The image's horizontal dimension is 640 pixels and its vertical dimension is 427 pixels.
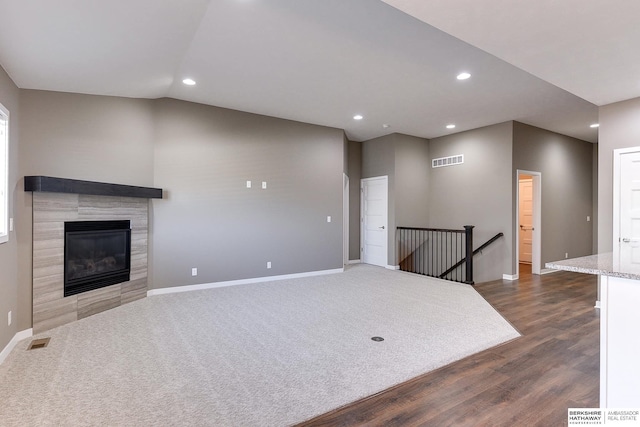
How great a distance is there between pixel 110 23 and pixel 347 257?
6.32 metres

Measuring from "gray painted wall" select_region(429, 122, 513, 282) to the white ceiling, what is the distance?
1.22 meters

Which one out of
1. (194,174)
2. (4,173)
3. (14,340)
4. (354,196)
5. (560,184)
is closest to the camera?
(4,173)

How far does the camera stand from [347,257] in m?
7.89

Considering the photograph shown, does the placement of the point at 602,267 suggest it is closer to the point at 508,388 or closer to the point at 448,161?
the point at 508,388

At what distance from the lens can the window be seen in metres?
2.95

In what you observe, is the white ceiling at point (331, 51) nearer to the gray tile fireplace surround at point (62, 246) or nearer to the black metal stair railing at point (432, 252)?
the gray tile fireplace surround at point (62, 246)

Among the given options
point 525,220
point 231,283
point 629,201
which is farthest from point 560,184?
point 231,283

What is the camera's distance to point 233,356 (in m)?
2.85

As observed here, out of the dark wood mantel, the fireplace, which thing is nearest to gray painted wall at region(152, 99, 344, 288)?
the dark wood mantel

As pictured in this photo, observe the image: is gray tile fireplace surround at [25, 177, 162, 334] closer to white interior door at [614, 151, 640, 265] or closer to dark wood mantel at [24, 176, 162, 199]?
dark wood mantel at [24, 176, 162, 199]

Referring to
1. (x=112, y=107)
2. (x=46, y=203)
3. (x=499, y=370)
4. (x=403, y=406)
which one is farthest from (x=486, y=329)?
(x=112, y=107)

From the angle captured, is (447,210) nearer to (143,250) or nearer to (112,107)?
(143,250)

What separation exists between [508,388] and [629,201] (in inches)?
132

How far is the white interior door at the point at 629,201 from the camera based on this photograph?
4.00 metres
